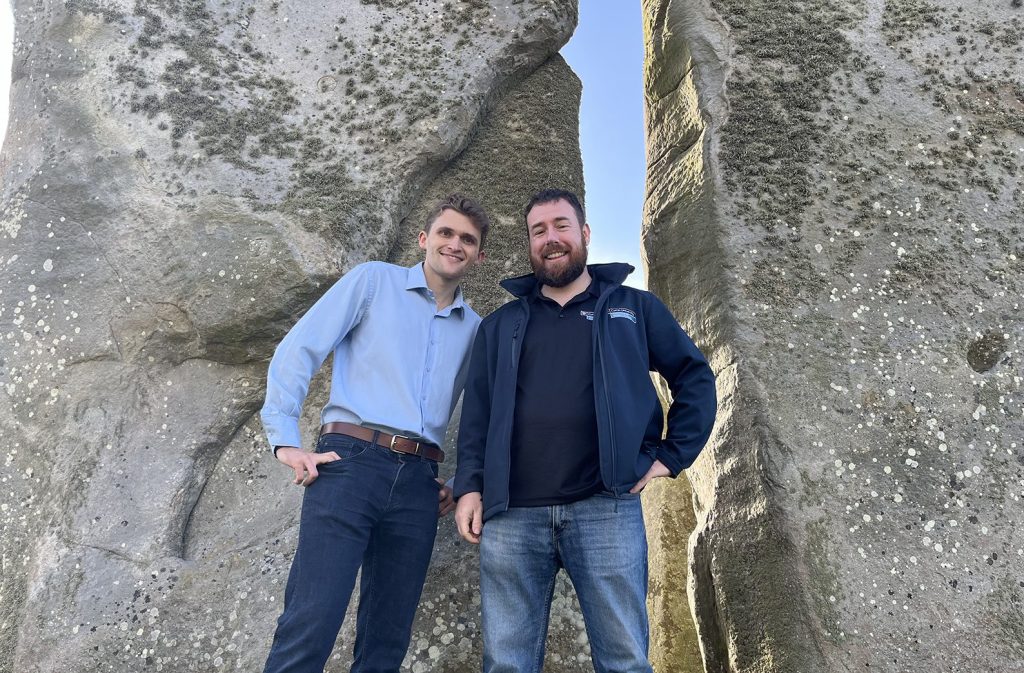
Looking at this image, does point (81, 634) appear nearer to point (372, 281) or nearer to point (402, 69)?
point (372, 281)

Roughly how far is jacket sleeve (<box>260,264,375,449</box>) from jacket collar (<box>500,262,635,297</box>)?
538 mm

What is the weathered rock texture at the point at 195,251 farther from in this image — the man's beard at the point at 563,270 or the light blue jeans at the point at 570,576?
the man's beard at the point at 563,270

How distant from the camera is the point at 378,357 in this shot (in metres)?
3.10

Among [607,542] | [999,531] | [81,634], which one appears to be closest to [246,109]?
[81,634]

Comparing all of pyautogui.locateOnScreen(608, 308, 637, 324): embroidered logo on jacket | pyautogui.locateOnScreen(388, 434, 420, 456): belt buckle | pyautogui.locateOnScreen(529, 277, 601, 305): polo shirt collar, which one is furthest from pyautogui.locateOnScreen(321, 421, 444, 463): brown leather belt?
pyautogui.locateOnScreen(608, 308, 637, 324): embroidered logo on jacket

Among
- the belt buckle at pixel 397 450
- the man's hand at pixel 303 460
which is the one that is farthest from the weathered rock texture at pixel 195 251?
the man's hand at pixel 303 460

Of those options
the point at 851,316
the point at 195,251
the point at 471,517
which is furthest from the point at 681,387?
the point at 195,251

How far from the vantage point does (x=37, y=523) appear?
3.79 m

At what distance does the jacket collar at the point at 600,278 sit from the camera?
10.3 feet

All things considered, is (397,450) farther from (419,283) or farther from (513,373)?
(419,283)

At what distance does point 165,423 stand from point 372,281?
1.48m

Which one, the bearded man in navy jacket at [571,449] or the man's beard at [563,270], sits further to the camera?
the man's beard at [563,270]

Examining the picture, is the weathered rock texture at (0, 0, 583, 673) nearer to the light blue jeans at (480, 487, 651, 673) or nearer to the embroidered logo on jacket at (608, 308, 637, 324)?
the light blue jeans at (480, 487, 651, 673)

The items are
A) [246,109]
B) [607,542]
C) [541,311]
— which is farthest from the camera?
[246,109]
